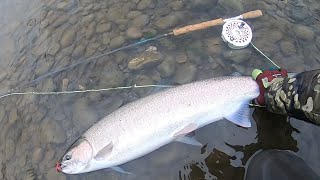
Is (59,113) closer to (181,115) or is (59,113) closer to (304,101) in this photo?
(181,115)

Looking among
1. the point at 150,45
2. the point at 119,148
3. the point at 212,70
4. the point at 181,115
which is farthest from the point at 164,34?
the point at 119,148

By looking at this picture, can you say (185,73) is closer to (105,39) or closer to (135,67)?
(135,67)

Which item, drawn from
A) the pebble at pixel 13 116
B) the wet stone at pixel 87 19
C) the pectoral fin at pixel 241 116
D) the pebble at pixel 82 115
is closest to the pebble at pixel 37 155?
the pebble at pixel 82 115

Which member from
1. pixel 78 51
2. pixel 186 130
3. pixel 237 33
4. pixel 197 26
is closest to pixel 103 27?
pixel 78 51

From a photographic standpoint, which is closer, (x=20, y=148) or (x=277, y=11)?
(x=20, y=148)

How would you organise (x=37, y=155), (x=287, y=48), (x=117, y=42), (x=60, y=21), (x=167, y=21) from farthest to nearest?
(x=60, y=21) < (x=167, y=21) < (x=117, y=42) < (x=287, y=48) < (x=37, y=155)

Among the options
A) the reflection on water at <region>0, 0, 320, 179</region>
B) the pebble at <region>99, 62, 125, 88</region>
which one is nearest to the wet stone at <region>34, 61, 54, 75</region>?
the reflection on water at <region>0, 0, 320, 179</region>

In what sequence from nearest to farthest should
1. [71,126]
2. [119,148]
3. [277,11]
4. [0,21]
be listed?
1. [119,148]
2. [71,126]
3. [277,11]
4. [0,21]
